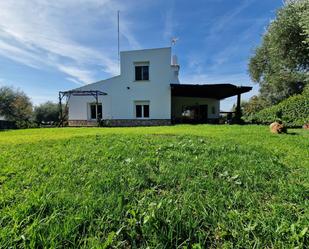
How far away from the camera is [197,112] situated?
82.1 feet

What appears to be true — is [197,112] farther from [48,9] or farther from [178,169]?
[178,169]

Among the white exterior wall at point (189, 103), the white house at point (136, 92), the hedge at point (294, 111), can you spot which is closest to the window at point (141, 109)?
the white house at point (136, 92)

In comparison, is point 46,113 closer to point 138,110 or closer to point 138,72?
point 138,110

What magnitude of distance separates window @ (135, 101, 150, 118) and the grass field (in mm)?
15502

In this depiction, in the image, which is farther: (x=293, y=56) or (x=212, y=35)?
(x=212, y=35)

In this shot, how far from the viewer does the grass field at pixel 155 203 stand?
75.7 inches

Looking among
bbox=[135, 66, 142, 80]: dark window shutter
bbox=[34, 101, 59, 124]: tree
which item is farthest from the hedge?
bbox=[34, 101, 59, 124]: tree

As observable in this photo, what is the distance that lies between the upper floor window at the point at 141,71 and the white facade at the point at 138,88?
118 millimetres

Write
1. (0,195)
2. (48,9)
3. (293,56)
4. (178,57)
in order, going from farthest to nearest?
(178,57) < (293,56) < (48,9) < (0,195)

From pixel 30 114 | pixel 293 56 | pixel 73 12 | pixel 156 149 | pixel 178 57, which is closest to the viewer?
pixel 156 149

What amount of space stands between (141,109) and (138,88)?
5.96ft

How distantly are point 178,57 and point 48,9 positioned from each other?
18.8m

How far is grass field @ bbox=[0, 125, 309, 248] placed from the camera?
1.92 metres

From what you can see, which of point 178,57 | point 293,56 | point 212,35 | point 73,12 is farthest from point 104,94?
point 293,56
